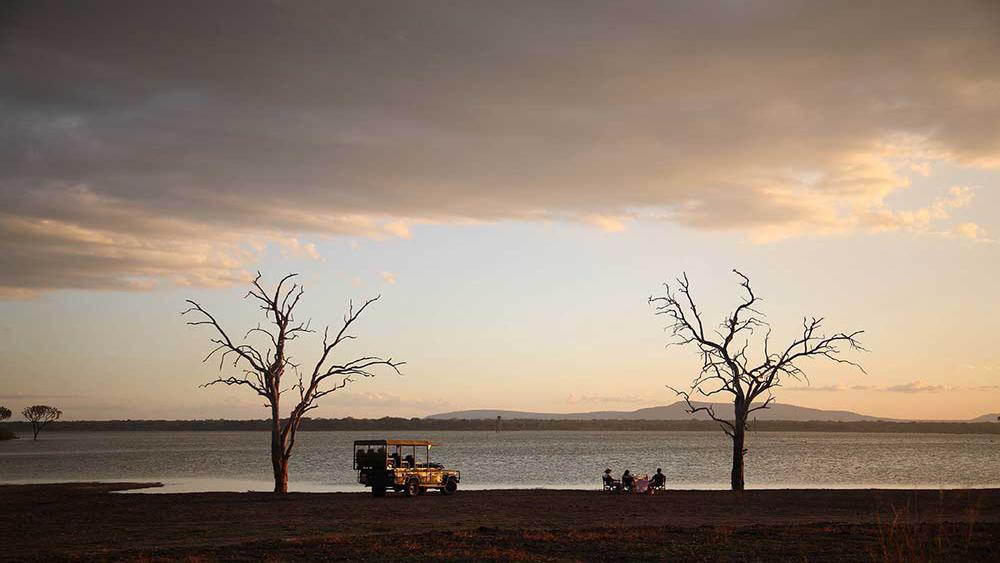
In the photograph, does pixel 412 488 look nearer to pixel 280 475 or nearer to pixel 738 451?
pixel 280 475

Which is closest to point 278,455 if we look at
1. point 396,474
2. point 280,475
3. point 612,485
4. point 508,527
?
point 280,475

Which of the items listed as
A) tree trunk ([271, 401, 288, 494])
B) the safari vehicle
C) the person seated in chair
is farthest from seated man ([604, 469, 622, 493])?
tree trunk ([271, 401, 288, 494])

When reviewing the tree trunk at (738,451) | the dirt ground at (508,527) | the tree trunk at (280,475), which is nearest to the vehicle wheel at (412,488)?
the dirt ground at (508,527)

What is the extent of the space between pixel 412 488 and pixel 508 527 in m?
14.7

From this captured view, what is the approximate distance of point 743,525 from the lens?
25141 mm

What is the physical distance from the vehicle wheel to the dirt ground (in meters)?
0.98

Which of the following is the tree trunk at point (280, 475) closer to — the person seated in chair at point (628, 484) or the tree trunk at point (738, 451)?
the person seated in chair at point (628, 484)

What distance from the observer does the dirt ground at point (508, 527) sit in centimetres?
1944

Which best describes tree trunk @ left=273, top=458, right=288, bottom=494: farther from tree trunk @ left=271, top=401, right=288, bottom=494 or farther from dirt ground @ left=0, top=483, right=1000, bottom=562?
dirt ground @ left=0, top=483, right=1000, bottom=562

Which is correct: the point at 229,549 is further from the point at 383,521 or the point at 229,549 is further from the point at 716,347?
the point at 716,347

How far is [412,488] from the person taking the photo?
129 feet

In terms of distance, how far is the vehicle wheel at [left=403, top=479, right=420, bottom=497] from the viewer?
39312 millimetres

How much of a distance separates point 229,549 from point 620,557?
8.64 m

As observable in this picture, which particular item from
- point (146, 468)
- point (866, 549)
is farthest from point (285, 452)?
point (146, 468)
